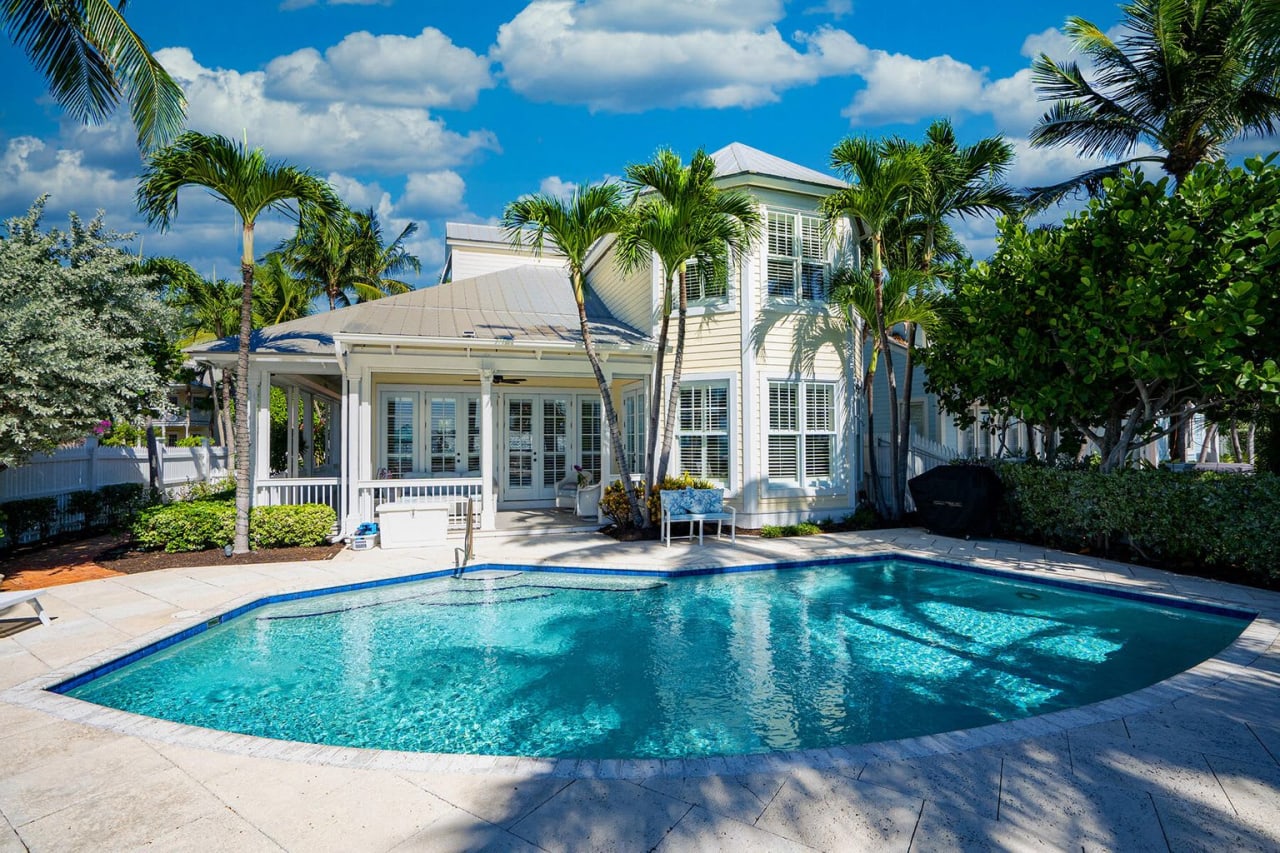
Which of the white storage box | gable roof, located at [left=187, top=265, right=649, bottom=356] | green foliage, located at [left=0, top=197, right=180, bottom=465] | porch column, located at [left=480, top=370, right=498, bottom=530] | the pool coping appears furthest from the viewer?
porch column, located at [left=480, top=370, right=498, bottom=530]

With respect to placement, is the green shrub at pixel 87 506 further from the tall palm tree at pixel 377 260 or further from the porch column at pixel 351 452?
the tall palm tree at pixel 377 260

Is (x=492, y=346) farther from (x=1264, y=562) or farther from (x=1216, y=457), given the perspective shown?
(x=1216, y=457)

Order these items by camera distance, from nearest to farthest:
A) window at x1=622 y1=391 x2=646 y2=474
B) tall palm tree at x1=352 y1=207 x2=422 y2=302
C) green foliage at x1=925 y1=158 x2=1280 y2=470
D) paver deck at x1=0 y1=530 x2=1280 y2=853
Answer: paver deck at x1=0 y1=530 x2=1280 y2=853, green foliage at x1=925 y1=158 x2=1280 y2=470, window at x1=622 y1=391 x2=646 y2=474, tall palm tree at x1=352 y1=207 x2=422 y2=302

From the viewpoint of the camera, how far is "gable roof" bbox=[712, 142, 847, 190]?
1098 centimetres

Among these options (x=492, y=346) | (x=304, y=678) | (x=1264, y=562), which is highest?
(x=492, y=346)

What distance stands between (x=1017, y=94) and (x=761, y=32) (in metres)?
13.7

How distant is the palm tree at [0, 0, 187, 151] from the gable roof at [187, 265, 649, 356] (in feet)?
10.3

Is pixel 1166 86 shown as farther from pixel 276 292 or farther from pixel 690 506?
pixel 276 292

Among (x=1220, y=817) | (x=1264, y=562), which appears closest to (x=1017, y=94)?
(x=1264, y=562)

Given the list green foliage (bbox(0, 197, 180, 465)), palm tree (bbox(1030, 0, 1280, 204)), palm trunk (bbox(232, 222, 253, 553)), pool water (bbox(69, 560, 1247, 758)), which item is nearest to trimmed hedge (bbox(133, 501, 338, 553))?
palm trunk (bbox(232, 222, 253, 553))

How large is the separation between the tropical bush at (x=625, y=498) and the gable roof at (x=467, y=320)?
7.89 feet

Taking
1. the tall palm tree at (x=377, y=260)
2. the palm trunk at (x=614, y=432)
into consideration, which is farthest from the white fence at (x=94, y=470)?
the tall palm tree at (x=377, y=260)

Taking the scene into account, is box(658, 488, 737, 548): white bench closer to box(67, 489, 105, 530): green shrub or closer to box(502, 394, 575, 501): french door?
box(502, 394, 575, 501): french door

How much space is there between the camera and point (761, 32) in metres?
18.2
